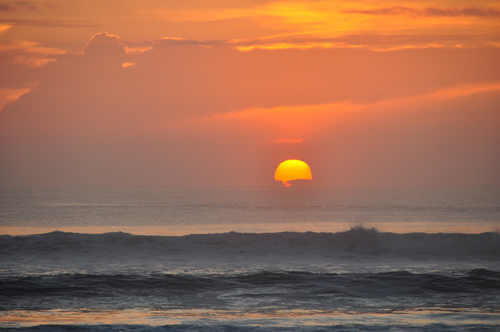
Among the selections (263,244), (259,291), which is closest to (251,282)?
(259,291)

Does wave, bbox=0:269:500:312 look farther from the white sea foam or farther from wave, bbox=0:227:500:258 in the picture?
wave, bbox=0:227:500:258

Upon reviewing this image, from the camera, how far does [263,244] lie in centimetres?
2517

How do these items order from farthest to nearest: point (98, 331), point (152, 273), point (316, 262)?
point (316, 262), point (152, 273), point (98, 331)

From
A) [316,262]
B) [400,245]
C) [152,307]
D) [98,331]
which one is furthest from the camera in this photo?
[400,245]

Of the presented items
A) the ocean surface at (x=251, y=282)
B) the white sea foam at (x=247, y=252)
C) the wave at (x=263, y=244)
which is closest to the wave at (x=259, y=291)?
the ocean surface at (x=251, y=282)

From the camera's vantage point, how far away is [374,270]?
18.4m

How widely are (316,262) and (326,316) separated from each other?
34.8 feet

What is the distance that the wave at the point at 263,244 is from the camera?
925 inches

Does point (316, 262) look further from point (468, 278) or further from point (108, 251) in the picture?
point (108, 251)

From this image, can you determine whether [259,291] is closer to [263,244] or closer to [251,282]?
[251,282]

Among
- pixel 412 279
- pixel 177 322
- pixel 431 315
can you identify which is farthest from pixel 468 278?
pixel 177 322

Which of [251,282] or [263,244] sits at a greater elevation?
[263,244]

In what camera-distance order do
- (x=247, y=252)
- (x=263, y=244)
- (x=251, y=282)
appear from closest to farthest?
(x=251, y=282) < (x=247, y=252) < (x=263, y=244)

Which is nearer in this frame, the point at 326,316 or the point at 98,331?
the point at 98,331
